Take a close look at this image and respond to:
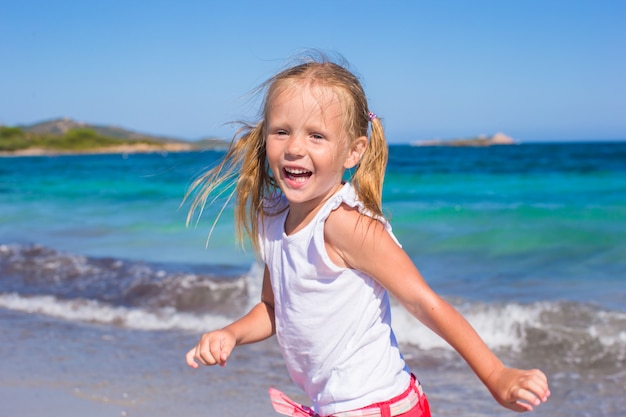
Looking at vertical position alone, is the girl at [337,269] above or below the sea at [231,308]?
above

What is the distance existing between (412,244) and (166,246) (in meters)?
3.14

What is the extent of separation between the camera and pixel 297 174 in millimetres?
1960

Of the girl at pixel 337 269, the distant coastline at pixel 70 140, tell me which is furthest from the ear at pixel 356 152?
the distant coastline at pixel 70 140

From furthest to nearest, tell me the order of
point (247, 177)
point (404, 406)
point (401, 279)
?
point (247, 177)
point (404, 406)
point (401, 279)

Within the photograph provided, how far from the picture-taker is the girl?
74.0 inches

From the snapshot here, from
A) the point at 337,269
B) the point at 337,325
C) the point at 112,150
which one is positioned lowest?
the point at 112,150

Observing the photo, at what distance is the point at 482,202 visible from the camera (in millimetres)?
13891

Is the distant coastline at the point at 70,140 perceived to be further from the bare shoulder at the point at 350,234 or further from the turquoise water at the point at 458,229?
the bare shoulder at the point at 350,234

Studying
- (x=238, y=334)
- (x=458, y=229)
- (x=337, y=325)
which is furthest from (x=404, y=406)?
(x=458, y=229)

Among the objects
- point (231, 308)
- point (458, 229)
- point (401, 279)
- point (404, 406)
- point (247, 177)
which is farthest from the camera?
point (458, 229)

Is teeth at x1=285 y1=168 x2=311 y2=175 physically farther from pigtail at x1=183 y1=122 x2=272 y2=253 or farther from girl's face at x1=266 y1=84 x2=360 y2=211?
pigtail at x1=183 y1=122 x2=272 y2=253

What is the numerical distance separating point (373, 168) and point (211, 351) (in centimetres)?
69

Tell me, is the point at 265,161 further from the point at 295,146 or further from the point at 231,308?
the point at 231,308

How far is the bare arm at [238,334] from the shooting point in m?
2.02
